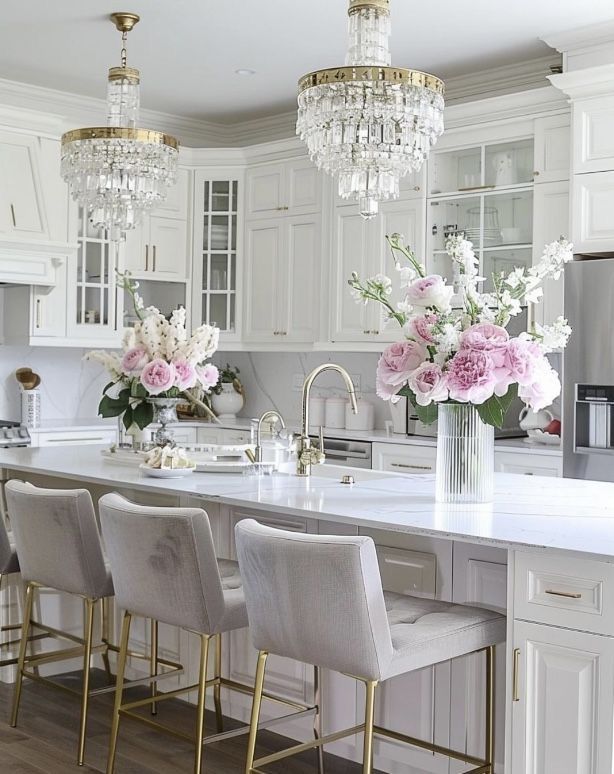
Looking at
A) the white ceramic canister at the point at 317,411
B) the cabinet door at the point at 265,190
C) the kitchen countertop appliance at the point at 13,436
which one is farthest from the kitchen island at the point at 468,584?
the cabinet door at the point at 265,190

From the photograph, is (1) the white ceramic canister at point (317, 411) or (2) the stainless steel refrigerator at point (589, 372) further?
(1) the white ceramic canister at point (317, 411)

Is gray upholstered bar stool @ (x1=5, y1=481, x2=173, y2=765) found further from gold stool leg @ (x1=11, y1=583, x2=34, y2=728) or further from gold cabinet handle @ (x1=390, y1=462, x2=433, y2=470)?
gold cabinet handle @ (x1=390, y1=462, x2=433, y2=470)

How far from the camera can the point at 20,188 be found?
216 inches

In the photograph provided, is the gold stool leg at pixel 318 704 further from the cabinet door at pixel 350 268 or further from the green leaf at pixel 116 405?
the cabinet door at pixel 350 268

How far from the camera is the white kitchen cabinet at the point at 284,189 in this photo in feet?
19.3

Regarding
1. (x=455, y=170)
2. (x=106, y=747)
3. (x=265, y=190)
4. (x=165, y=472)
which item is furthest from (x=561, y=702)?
(x=265, y=190)

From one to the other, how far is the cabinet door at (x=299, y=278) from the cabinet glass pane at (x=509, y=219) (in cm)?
114

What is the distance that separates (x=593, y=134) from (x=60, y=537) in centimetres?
292

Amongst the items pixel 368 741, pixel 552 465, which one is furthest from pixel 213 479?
pixel 552 465

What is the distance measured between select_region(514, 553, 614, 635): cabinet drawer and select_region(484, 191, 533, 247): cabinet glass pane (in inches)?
115

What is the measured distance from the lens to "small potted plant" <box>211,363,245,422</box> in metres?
6.46

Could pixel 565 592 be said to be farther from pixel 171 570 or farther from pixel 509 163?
pixel 509 163

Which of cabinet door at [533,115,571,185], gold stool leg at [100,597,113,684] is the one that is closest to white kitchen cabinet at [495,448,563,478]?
cabinet door at [533,115,571,185]

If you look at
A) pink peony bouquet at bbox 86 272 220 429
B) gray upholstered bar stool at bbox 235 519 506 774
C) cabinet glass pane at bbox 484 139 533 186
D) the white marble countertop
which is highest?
cabinet glass pane at bbox 484 139 533 186
